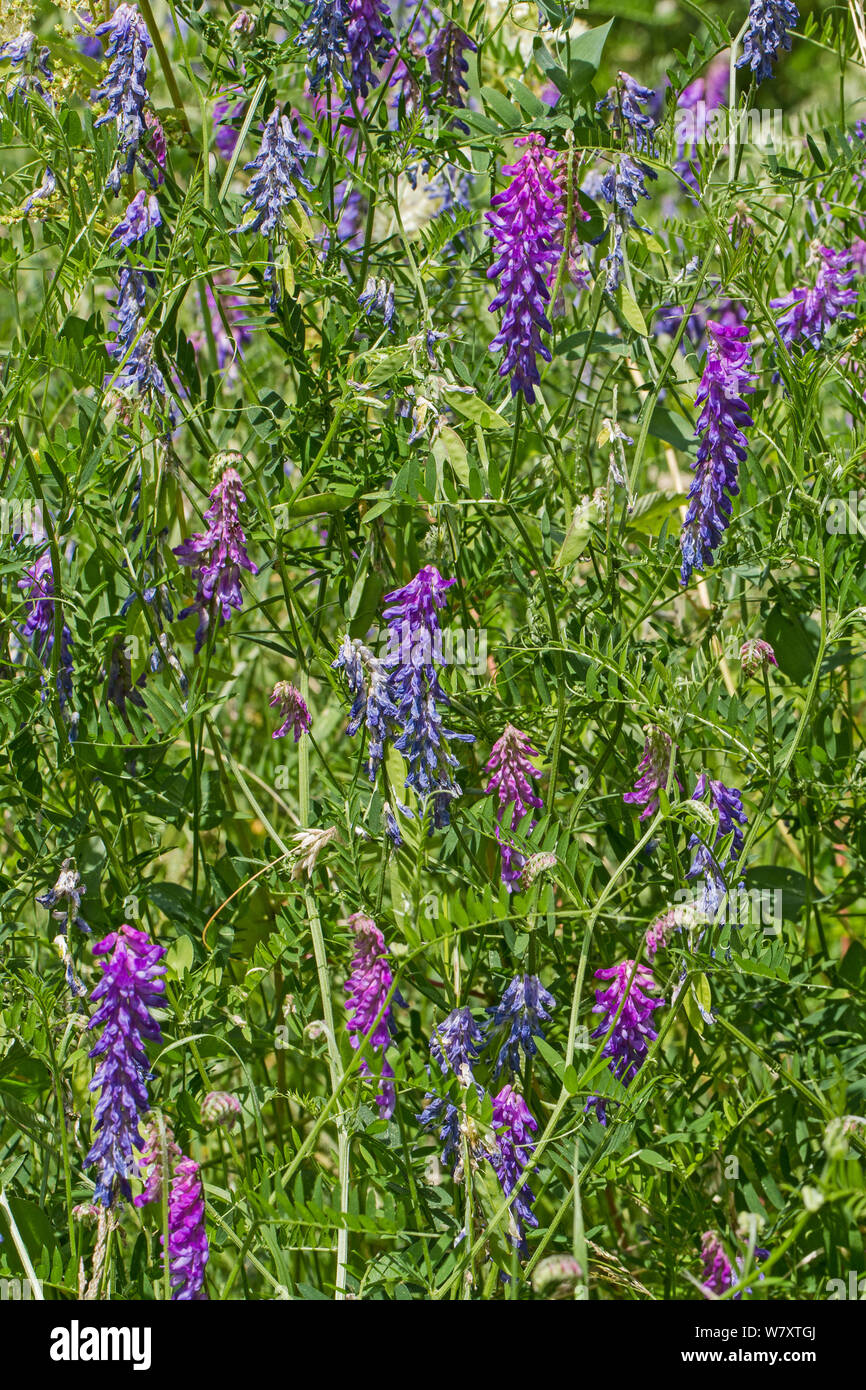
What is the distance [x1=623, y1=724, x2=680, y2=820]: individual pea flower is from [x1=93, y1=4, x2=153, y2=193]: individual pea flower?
0.93 m

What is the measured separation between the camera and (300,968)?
5.49 ft

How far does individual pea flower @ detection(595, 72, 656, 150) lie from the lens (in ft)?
5.37

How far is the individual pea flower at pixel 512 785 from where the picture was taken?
1.54 m

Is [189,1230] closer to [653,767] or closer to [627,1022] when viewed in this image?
[627,1022]

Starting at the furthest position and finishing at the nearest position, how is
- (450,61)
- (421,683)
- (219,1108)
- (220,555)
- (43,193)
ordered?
(450,61) → (43,193) → (220,555) → (421,683) → (219,1108)

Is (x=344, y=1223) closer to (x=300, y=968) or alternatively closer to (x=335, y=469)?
(x=300, y=968)

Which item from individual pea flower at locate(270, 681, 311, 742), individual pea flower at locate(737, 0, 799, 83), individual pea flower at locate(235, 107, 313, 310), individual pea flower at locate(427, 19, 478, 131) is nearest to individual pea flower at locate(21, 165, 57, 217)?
individual pea flower at locate(235, 107, 313, 310)

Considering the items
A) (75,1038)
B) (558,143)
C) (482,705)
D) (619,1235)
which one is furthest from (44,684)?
(619,1235)

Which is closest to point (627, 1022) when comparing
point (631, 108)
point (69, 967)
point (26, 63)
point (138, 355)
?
point (69, 967)

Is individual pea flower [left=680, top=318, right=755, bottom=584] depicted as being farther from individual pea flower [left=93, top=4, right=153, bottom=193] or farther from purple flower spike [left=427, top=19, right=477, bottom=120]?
individual pea flower [left=93, top=4, right=153, bottom=193]

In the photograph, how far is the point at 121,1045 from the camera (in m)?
1.24

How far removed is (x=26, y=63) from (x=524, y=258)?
0.70m

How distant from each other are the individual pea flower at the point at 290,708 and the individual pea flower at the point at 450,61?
822 millimetres
